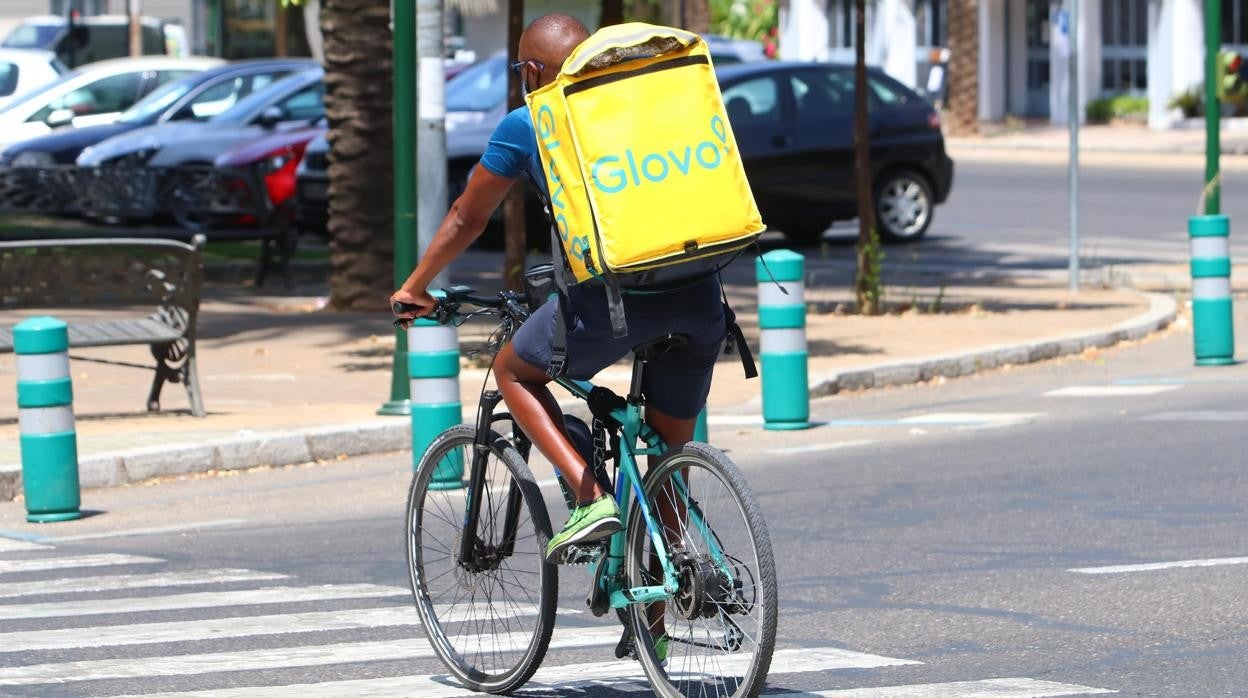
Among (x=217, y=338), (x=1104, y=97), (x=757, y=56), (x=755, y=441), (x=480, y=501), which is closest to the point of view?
(x=480, y=501)

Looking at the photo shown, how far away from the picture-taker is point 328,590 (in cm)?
753

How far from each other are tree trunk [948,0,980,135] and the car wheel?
2120cm

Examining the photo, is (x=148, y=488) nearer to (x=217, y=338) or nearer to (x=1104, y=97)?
(x=217, y=338)

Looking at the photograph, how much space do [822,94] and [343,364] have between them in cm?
903

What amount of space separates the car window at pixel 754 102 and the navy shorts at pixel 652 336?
618 inches

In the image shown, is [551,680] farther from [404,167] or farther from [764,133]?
[764,133]

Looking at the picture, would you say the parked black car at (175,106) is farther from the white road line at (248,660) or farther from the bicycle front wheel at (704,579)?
the bicycle front wheel at (704,579)

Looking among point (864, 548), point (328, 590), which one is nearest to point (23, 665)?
point (328, 590)

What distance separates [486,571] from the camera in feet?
20.0

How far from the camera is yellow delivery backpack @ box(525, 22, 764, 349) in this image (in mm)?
5102

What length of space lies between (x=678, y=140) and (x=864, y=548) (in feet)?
10.7

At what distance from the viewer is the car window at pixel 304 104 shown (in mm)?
22547

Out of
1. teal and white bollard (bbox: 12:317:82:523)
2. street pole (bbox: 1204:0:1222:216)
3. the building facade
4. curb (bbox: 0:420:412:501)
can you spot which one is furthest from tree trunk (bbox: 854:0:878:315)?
the building facade

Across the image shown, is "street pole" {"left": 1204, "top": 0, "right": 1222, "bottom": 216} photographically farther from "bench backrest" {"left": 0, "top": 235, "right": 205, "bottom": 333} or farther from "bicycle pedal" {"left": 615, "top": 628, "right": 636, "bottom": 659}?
"bicycle pedal" {"left": 615, "top": 628, "right": 636, "bottom": 659}
